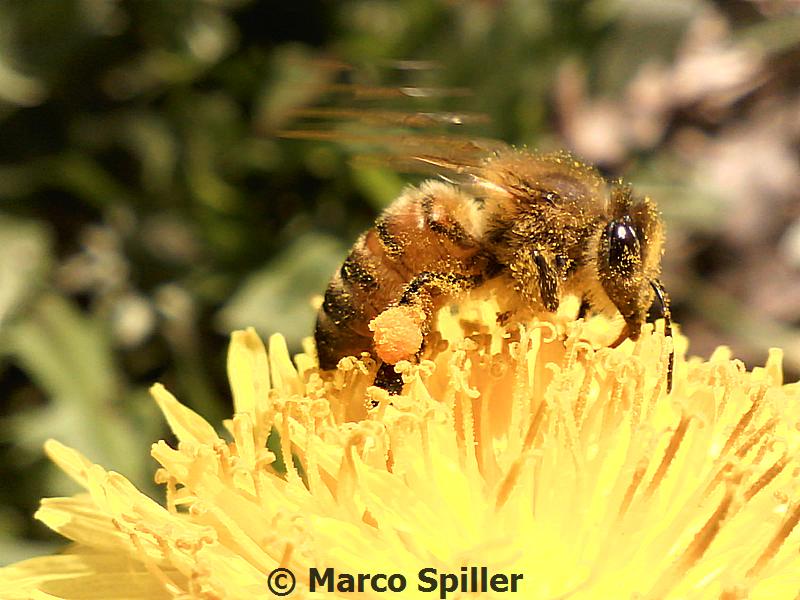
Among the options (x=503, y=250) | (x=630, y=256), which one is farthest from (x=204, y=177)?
(x=630, y=256)

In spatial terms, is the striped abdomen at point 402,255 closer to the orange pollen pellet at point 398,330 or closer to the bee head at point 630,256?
the orange pollen pellet at point 398,330

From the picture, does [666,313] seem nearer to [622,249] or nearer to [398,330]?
[622,249]

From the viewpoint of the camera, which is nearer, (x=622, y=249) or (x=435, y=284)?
(x=622, y=249)

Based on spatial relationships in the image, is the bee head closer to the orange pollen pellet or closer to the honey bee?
the honey bee

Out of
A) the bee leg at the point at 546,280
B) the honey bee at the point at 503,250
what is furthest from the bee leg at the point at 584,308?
the bee leg at the point at 546,280

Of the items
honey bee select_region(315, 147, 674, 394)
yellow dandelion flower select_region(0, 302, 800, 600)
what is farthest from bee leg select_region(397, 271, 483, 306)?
yellow dandelion flower select_region(0, 302, 800, 600)

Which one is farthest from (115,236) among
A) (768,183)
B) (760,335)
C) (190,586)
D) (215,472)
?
(768,183)
